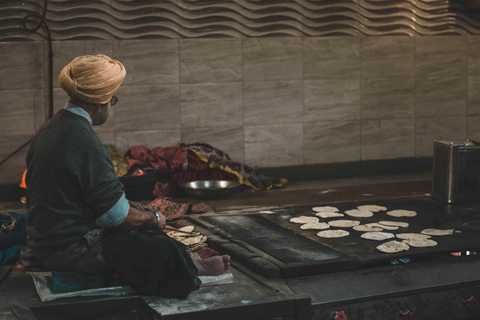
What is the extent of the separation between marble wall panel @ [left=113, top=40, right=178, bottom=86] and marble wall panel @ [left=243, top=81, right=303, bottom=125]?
0.99 m

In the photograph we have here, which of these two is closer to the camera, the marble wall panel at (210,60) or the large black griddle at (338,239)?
the large black griddle at (338,239)

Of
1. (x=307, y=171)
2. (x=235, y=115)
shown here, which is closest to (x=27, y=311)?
(x=235, y=115)

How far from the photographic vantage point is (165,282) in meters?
3.48

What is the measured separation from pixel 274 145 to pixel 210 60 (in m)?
1.39

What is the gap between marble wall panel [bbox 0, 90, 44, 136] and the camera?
22.6ft

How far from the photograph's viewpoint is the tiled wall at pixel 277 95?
699cm

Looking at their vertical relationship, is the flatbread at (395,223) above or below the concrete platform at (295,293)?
above

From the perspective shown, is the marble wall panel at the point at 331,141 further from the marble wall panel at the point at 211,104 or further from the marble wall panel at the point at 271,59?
the marble wall panel at the point at 211,104

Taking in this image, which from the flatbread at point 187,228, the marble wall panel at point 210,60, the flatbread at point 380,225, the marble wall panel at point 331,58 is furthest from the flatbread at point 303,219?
the marble wall panel at point 331,58

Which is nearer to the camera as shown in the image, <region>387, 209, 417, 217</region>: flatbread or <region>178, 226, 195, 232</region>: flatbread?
<region>178, 226, 195, 232</region>: flatbread

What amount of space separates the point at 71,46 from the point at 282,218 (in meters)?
3.42

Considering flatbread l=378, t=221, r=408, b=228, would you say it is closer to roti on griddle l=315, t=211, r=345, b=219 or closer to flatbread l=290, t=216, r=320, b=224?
roti on griddle l=315, t=211, r=345, b=219

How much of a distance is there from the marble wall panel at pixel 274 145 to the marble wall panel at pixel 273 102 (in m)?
0.09

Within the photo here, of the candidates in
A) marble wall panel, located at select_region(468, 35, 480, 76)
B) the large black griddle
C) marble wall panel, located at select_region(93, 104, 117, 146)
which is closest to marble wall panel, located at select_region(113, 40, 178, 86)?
marble wall panel, located at select_region(93, 104, 117, 146)
